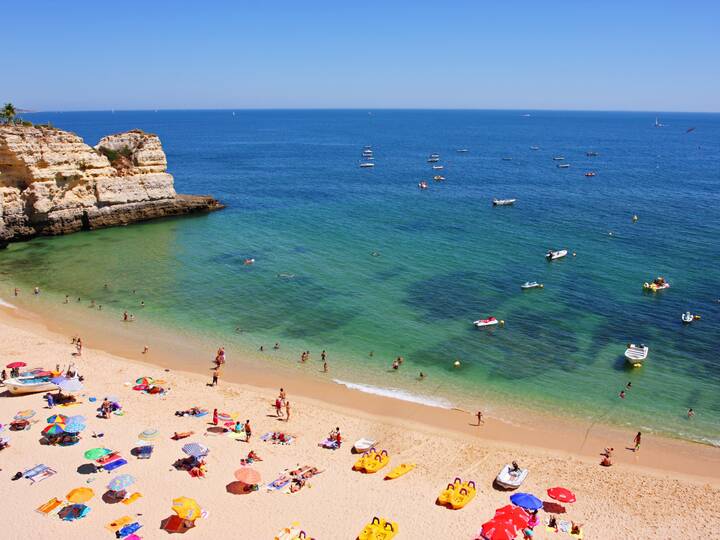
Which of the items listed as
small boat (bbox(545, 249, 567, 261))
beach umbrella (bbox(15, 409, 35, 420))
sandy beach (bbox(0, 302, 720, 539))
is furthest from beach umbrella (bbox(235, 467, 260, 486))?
small boat (bbox(545, 249, 567, 261))

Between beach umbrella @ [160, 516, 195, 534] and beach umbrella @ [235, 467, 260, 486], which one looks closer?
beach umbrella @ [160, 516, 195, 534]

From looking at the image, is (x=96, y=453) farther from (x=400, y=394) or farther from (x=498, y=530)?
(x=498, y=530)

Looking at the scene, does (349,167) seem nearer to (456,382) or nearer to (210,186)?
(210,186)

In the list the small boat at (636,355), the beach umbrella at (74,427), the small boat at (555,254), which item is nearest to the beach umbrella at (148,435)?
the beach umbrella at (74,427)

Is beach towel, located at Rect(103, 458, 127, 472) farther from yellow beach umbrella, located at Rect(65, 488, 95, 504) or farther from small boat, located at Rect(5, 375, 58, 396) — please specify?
small boat, located at Rect(5, 375, 58, 396)

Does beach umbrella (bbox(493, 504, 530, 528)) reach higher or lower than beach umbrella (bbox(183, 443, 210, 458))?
lower

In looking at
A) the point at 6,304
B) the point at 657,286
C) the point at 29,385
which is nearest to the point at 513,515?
the point at 29,385

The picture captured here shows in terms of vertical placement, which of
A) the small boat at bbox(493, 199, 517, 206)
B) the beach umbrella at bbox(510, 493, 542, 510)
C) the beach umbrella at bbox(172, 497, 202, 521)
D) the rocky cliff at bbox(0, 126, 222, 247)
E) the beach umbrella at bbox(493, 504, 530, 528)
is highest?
the rocky cliff at bbox(0, 126, 222, 247)

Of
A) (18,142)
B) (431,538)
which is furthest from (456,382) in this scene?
(18,142)
